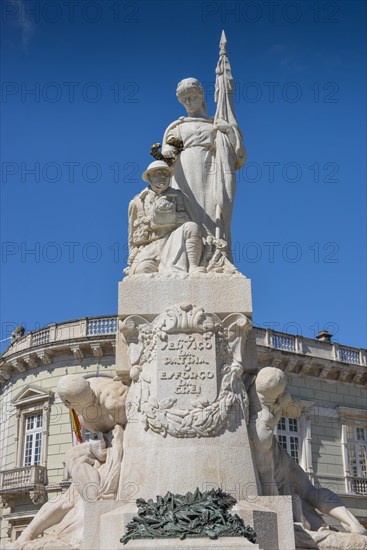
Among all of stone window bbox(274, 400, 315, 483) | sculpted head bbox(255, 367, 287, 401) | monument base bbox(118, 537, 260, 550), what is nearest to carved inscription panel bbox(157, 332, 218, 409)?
sculpted head bbox(255, 367, 287, 401)

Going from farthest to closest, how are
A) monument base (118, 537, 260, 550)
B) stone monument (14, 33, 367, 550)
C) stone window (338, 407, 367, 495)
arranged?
1. stone window (338, 407, 367, 495)
2. stone monument (14, 33, 367, 550)
3. monument base (118, 537, 260, 550)

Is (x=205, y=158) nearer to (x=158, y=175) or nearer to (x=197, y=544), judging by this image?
(x=158, y=175)

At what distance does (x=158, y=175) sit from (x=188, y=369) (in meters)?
2.35

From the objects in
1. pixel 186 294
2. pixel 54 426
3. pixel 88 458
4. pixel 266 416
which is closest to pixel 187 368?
pixel 186 294

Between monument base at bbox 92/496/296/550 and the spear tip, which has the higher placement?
the spear tip

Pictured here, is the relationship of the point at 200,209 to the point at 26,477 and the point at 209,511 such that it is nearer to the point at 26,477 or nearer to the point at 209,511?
the point at 209,511

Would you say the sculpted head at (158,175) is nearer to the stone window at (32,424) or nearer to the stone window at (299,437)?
the stone window at (32,424)

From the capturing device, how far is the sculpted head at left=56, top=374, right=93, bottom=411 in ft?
25.4

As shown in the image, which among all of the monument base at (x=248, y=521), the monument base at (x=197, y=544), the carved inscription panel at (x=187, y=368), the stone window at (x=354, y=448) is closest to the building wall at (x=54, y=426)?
the stone window at (x=354, y=448)

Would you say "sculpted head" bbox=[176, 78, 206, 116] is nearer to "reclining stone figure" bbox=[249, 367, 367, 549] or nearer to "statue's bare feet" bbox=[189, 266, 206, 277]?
"statue's bare feet" bbox=[189, 266, 206, 277]

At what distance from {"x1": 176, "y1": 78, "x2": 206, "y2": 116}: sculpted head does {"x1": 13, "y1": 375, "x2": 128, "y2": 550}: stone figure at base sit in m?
3.77

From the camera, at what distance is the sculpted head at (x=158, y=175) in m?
8.45

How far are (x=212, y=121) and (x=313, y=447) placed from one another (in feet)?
79.7

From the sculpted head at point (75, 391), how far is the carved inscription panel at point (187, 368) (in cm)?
90
